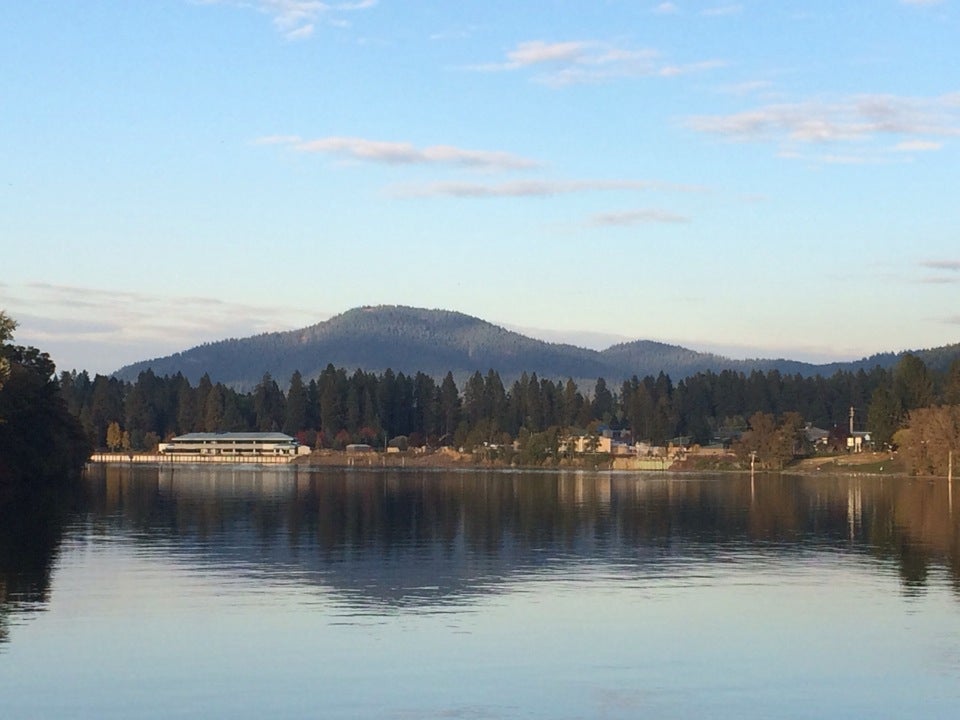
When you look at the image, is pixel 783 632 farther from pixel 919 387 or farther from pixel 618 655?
pixel 919 387

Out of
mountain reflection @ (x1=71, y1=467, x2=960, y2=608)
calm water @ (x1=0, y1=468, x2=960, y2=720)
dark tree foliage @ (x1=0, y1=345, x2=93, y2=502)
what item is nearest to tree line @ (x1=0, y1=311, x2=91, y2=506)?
dark tree foliage @ (x1=0, y1=345, x2=93, y2=502)

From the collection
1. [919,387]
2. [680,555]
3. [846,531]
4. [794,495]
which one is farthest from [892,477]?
[680,555]

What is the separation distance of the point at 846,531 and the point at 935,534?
483cm

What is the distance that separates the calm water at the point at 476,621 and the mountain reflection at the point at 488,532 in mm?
316

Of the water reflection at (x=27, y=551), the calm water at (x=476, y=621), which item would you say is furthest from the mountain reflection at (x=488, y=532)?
the water reflection at (x=27, y=551)

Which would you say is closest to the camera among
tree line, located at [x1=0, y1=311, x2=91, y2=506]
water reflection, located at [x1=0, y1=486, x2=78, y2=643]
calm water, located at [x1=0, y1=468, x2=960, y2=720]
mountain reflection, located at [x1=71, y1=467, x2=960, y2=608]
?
calm water, located at [x1=0, y1=468, x2=960, y2=720]

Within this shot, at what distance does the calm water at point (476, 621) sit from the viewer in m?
25.5

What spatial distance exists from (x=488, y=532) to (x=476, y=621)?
3240 centimetres

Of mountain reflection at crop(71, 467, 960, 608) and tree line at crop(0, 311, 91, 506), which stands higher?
tree line at crop(0, 311, 91, 506)

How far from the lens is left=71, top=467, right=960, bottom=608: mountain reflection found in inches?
1853

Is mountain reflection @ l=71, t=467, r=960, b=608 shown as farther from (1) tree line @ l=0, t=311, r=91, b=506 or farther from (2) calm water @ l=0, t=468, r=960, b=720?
(1) tree line @ l=0, t=311, r=91, b=506

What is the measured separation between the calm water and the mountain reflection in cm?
32

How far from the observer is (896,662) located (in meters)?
29.7

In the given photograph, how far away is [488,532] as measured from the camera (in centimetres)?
6706
